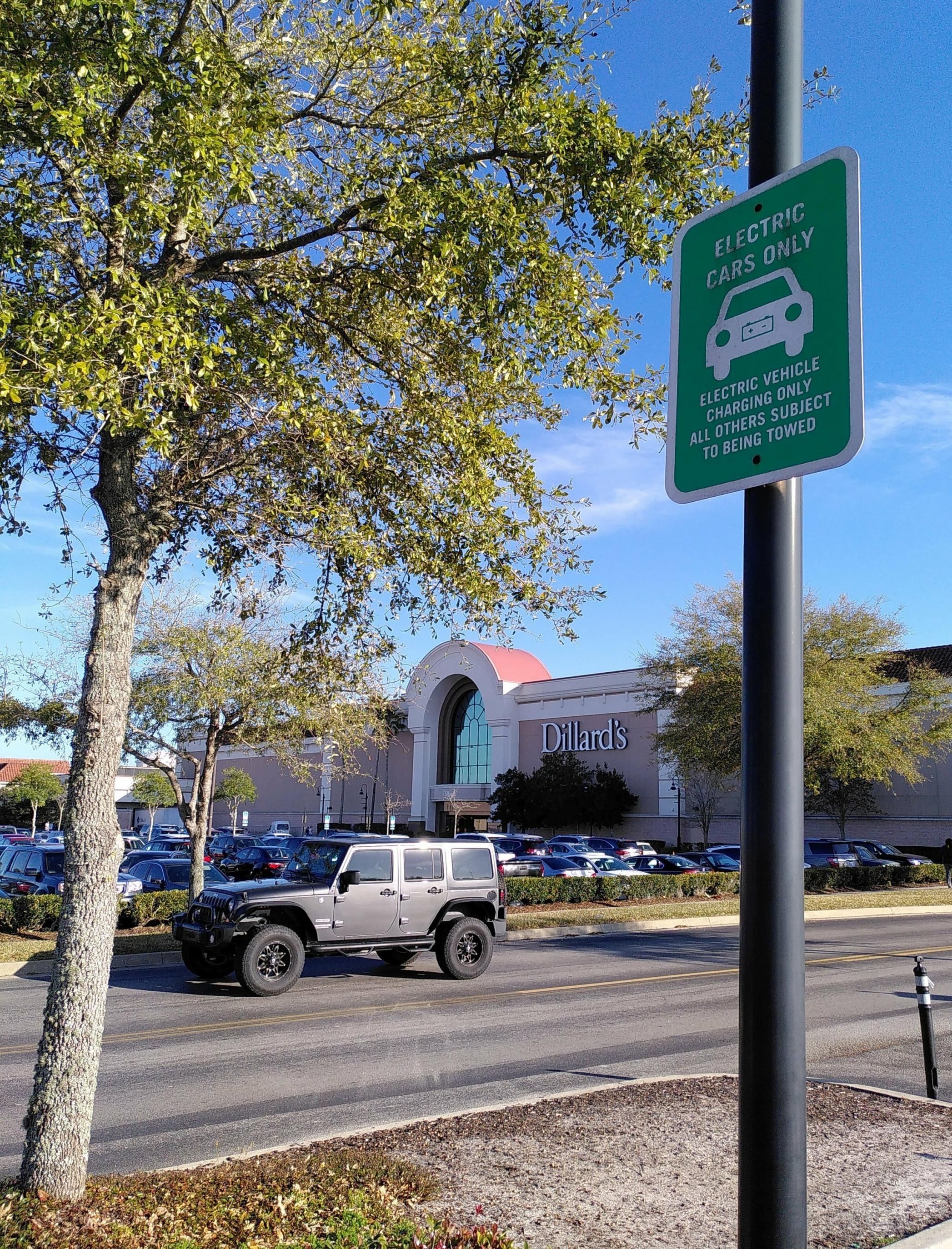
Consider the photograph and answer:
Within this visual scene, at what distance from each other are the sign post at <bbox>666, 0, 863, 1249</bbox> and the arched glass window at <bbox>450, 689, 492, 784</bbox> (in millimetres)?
64993

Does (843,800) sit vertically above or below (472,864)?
above

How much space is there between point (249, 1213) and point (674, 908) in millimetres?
21968

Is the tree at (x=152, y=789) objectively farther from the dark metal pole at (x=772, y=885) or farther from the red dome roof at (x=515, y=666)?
the dark metal pole at (x=772, y=885)

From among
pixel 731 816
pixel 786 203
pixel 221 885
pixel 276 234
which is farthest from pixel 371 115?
Result: pixel 731 816

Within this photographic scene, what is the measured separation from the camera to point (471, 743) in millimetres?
70625

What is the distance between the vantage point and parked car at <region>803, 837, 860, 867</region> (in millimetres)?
36312

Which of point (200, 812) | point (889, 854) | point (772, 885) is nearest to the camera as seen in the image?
point (772, 885)

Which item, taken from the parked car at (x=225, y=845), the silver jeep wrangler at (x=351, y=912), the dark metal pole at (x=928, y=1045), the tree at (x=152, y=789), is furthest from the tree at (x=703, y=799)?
the dark metal pole at (x=928, y=1045)

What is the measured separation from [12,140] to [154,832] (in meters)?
63.6

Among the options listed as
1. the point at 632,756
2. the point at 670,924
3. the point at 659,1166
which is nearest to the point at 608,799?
the point at 632,756

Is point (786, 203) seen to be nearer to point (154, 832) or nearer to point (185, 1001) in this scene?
point (185, 1001)

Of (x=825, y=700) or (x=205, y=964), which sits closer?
(x=205, y=964)

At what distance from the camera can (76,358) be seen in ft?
17.1

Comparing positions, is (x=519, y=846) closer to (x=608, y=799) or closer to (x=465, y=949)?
(x=465, y=949)
